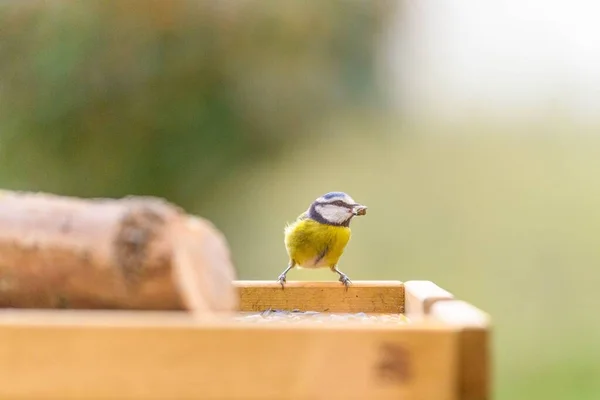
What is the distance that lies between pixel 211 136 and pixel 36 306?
131 cm

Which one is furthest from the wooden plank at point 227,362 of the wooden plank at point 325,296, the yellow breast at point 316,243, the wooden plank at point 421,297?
the yellow breast at point 316,243

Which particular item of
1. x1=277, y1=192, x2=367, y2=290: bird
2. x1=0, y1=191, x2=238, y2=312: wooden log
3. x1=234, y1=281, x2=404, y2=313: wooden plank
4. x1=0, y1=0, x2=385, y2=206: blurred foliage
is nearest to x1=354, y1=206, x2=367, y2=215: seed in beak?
x1=277, y1=192, x2=367, y2=290: bird

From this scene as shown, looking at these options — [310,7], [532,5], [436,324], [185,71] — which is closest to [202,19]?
[185,71]

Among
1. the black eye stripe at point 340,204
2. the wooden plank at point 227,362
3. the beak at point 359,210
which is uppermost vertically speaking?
the black eye stripe at point 340,204

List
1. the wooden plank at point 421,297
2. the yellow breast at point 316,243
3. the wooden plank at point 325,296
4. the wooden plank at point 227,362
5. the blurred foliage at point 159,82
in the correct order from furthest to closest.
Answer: the blurred foliage at point 159,82, the yellow breast at point 316,243, the wooden plank at point 325,296, the wooden plank at point 421,297, the wooden plank at point 227,362

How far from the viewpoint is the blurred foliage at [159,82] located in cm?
190

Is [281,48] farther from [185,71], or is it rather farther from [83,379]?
[83,379]

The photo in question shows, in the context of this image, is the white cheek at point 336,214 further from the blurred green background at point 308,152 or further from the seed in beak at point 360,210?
the blurred green background at point 308,152

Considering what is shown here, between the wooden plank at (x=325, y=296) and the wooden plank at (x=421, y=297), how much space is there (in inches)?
1.7

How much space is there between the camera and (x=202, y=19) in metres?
1.94

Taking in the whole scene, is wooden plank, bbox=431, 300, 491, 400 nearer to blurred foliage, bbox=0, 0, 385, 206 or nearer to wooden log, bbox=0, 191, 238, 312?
wooden log, bbox=0, 191, 238, 312

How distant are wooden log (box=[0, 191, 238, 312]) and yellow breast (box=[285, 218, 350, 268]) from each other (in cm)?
80

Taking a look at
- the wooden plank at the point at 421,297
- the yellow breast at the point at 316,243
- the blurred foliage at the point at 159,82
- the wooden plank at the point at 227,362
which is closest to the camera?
the wooden plank at the point at 227,362

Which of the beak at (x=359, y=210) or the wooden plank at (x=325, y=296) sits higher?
the beak at (x=359, y=210)
